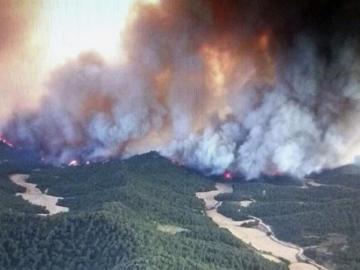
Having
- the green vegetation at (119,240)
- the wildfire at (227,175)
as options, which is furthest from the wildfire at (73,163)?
the green vegetation at (119,240)

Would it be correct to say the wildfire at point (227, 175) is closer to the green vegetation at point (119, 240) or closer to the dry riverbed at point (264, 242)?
the dry riverbed at point (264, 242)

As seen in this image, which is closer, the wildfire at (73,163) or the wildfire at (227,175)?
the wildfire at (227,175)

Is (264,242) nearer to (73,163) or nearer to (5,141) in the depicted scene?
(73,163)

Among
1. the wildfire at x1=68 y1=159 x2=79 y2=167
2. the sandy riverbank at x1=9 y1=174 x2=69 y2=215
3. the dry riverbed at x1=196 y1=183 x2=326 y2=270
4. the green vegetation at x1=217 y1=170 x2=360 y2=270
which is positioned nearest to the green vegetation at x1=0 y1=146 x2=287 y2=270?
the sandy riverbank at x1=9 y1=174 x2=69 y2=215

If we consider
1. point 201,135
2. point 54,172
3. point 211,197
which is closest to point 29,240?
point 211,197

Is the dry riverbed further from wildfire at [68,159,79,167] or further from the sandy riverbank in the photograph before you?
wildfire at [68,159,79,167]

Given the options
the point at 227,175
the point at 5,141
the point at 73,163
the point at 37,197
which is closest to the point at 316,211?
the point at 227,175
